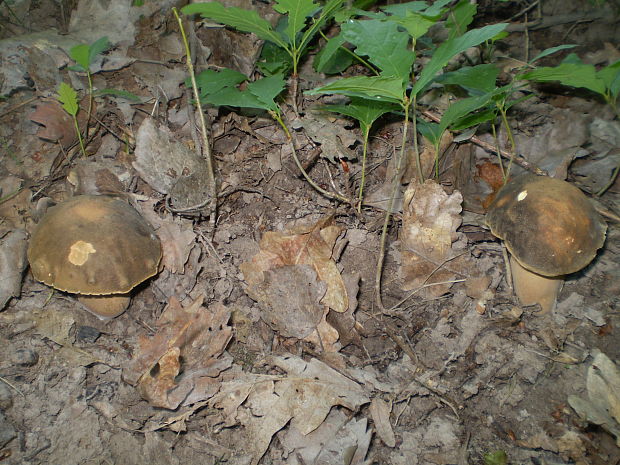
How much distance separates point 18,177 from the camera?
9.18 ft

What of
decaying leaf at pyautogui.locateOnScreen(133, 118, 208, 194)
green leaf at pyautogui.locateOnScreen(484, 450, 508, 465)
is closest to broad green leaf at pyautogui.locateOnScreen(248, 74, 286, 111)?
decaying leaf at pyautogui.locateOnScreen(133, 118, 208, 194)

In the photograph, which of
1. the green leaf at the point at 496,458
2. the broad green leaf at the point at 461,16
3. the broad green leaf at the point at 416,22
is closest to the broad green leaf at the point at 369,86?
the broad green leaf at the point at 416,22

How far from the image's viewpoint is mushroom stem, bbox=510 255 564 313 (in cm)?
249

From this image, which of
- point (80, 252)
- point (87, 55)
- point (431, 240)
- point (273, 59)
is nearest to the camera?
point (80, 252)

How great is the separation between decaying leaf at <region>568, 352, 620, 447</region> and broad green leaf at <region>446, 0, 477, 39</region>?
231 cm

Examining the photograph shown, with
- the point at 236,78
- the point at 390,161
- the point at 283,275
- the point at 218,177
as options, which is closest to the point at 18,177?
the point at 218,177

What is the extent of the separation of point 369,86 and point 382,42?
269 millimetres

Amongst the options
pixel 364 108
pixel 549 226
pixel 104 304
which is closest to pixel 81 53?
pixel 104 304

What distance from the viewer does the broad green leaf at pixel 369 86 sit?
1.71 metres

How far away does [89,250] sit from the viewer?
2.11m

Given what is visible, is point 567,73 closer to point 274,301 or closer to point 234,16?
point 234,16

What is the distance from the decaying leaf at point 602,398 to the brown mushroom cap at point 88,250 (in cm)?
261

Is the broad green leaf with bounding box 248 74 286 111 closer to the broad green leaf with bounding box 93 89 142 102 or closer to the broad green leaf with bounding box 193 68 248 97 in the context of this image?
the broad green leaf with bounding box 193 68 248 97

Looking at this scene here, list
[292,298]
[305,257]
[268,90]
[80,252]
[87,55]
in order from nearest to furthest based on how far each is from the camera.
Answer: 1. [80,252]
2. [268,90]
3. [292,298]
4. [305,257]
5. [87,55]
